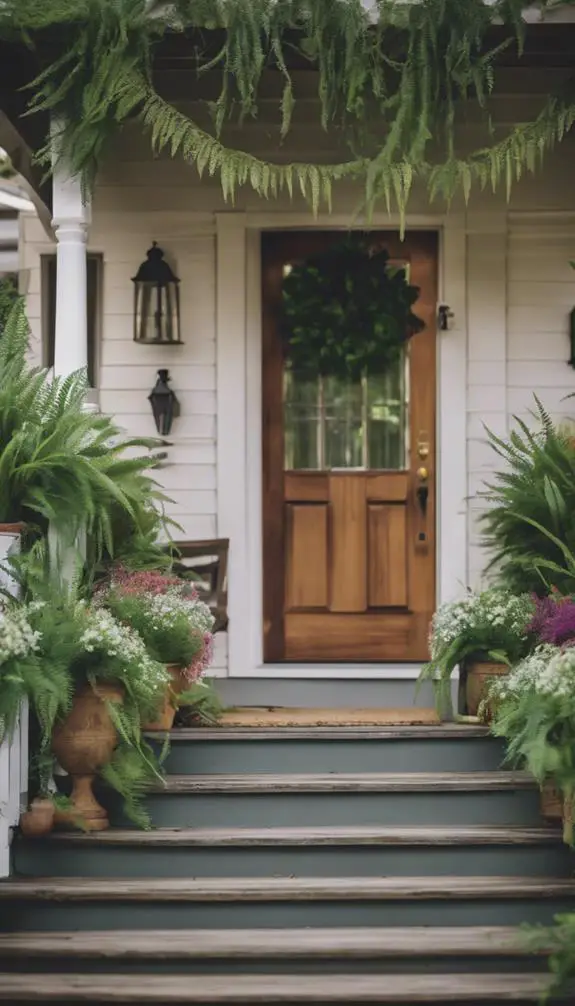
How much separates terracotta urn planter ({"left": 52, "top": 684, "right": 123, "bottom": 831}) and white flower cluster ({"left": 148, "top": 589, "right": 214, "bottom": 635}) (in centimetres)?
47

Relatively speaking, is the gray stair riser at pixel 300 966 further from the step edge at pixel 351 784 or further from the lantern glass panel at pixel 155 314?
the lantern glass panel at pixel 155 314

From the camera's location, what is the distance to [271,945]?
175 inches

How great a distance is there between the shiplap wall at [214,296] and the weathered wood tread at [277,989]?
103 inches

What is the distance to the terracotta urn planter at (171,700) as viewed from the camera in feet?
17.7

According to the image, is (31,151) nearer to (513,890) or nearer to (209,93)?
(209,93)

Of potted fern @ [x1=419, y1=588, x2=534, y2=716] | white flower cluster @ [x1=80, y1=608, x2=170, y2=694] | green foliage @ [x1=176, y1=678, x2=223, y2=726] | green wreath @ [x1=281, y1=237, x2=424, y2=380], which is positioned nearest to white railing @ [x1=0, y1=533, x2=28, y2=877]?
white flower cluster @ [x1=80, y1=608, x2=170, y2=694]

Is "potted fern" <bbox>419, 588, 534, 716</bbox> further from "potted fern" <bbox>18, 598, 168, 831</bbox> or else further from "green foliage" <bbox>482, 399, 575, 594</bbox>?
"potted fern" <bbox>18, 598, 168, 831</bbox>

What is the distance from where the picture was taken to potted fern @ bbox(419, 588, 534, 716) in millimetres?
5480

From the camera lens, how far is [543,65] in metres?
6.28

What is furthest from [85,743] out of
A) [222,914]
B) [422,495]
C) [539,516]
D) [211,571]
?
[422,495]

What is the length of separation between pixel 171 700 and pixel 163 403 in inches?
71.4

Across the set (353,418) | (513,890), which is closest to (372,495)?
(353,418)

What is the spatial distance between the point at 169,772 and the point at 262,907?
860 millimetres

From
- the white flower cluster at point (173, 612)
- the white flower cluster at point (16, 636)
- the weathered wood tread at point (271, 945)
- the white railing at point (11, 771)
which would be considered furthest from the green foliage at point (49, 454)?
the weathered wood tread at point (271, 945)
